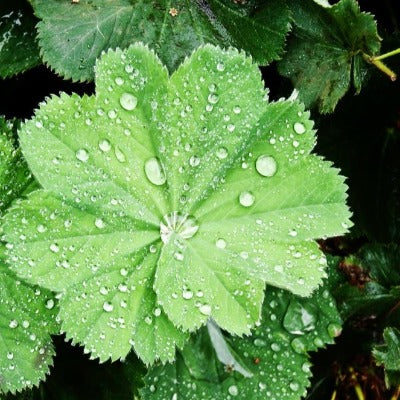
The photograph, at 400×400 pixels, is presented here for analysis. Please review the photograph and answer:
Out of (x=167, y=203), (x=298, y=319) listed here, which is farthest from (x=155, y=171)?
(x=298, y=319)

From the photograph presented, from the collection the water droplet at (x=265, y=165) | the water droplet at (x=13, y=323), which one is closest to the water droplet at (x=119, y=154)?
the water droplet at (x=265, y=165)

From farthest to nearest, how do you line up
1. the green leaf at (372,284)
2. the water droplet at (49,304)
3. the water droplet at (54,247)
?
the green leaf at (372,284), the water droplet at (49,304), the water droplet at (54,247)

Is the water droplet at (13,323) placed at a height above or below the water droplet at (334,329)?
above


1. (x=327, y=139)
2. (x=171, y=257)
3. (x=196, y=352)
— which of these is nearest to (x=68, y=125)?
(x=171, y=257)

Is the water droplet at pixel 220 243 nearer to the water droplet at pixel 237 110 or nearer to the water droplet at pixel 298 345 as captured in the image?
the water droplet at pixel 237 110

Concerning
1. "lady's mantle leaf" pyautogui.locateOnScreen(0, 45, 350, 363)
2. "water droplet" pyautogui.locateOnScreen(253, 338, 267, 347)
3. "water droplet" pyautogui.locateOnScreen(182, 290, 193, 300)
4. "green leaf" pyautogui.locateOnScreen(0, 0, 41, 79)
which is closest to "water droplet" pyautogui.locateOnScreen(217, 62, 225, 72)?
"lady's mantle leaf" pyautogui.locateOnScreen(0, 45, 350, 363)

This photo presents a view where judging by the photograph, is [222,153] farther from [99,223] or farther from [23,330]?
[23,330]

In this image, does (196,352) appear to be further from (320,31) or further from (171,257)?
(320,31)
